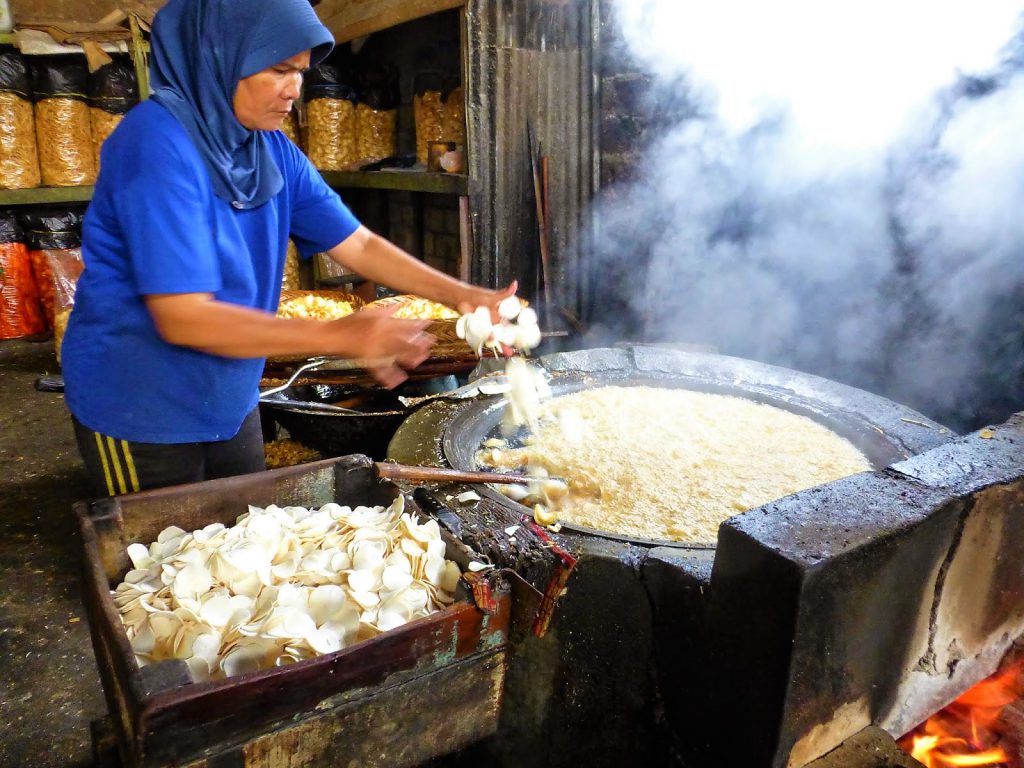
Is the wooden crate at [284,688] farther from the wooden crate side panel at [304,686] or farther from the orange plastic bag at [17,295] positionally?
the orange plastic bag at [17,295]

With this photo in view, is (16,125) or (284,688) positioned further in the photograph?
(16,125)

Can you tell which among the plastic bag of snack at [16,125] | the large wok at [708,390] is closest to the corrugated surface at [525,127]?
the large wok at [708,390]

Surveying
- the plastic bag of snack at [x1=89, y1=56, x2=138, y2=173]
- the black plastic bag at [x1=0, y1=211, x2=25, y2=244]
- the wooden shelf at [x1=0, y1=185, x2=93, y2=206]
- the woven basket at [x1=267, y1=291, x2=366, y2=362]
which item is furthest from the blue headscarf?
the black plastic bag at [x1=0, y1=211, x2=25, y2=244]

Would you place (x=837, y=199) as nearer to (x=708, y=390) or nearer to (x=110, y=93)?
(x=708, y=390)

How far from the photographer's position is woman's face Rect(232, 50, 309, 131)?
202cm

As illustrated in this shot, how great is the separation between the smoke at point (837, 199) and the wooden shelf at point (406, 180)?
4.13ft

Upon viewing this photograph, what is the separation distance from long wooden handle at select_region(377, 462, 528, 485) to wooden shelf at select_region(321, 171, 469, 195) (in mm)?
3779

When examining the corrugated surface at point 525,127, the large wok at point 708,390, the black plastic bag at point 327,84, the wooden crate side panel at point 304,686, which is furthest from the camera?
the black plastic bag at point 327,84

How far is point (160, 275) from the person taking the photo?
1.83 metres

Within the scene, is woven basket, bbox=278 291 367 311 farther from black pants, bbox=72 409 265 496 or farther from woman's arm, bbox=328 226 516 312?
black pants, bbox=72 409 265 496

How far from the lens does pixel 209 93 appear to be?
202 centimetres

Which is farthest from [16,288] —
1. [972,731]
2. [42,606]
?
[972,731]

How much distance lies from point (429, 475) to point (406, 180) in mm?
4588

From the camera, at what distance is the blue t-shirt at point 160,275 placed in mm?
1848
